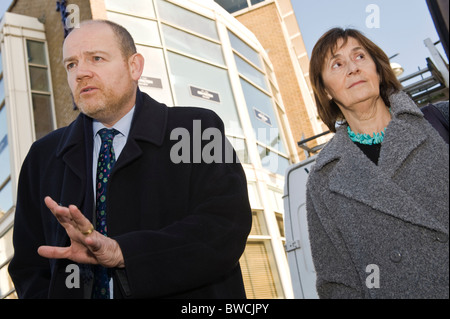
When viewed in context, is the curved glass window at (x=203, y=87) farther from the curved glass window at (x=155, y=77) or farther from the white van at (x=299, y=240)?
the white van at (x=299, y=240)

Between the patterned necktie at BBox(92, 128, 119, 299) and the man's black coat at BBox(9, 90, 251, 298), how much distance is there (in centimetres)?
4

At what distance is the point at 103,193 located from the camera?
1593mm

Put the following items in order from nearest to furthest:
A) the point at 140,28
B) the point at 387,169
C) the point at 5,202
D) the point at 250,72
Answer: the point at 387,169 < the point at 140,28 < the point at 5,202 < the point at 250,72

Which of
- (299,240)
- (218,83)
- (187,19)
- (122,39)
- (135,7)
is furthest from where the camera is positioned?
(187,19)

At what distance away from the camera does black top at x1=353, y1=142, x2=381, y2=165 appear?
6.24 ft

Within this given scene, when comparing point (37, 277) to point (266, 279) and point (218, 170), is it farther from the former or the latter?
point (266, 279)

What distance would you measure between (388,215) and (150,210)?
0.88 meters

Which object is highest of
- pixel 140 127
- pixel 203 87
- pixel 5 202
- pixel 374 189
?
pixel 203 87

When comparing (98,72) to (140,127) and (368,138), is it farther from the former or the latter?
(368,138)

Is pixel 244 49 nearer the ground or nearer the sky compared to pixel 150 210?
nearer the sky

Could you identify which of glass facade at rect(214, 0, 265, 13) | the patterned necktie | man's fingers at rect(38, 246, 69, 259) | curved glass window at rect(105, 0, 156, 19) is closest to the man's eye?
the patterned necktie

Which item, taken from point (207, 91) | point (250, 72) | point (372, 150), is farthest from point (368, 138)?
point (250, 72)
